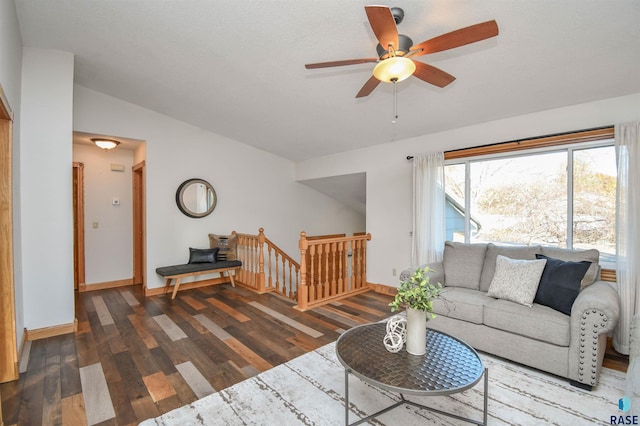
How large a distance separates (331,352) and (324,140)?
331cm

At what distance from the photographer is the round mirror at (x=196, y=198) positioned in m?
4.86

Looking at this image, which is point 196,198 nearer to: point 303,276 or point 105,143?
point 105,143

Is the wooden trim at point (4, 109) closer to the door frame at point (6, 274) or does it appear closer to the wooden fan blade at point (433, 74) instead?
the door frame at point (6, 274)

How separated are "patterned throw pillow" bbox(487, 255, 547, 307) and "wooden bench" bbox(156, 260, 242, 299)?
367cm

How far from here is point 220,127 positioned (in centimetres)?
495

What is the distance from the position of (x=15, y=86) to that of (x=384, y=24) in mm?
3262

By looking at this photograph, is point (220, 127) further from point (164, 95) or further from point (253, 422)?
point (253, 422)

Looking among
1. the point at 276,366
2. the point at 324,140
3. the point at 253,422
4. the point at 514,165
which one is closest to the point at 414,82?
the point at 514,165

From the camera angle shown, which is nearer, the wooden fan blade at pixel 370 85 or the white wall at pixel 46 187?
the wooden fan blade at pixel 370 85

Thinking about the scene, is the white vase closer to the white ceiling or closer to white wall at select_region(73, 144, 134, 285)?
the white ceiling

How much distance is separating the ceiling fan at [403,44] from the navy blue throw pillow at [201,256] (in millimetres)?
3719

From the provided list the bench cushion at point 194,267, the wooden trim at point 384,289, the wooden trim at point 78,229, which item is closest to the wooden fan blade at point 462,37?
the wooden trim at point 384,289

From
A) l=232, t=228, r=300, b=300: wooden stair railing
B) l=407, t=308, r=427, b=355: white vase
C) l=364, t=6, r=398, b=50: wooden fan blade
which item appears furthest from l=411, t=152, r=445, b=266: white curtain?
l=364, t=6, r=398, b=50: wooden fan blade

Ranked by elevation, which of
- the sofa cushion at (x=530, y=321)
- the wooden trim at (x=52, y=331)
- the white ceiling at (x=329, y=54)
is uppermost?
the white ceiling at (x=329, y=54)
